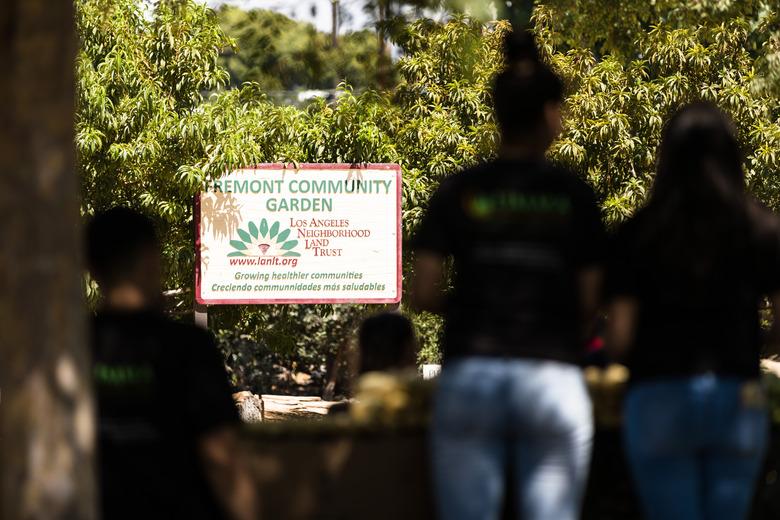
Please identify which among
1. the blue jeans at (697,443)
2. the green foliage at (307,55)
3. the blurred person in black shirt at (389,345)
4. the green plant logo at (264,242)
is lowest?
the blue jeans at (697,443)

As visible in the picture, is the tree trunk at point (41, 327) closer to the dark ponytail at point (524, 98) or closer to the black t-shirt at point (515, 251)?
the black t-shirt at point (515, 251)

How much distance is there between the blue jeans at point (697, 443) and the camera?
344 cm

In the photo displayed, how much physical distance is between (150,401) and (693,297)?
1.40 meters

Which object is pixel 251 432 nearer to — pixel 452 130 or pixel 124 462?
pixel 124 462

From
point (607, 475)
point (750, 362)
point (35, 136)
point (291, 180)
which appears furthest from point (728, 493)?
point (291, 180)

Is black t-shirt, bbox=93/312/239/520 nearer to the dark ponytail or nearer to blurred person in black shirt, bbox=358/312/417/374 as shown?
the dark ponytail

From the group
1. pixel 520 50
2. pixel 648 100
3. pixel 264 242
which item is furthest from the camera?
pixel 648 100

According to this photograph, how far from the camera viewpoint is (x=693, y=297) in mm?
3494

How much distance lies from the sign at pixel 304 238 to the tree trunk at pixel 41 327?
13580mm

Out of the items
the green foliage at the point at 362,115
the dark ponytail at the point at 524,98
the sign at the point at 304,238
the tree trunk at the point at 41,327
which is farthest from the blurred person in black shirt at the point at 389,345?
the sign at the point at 304,238

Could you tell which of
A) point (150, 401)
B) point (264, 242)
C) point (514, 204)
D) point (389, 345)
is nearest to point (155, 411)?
point (150, 401)

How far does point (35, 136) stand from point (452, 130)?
1488cm

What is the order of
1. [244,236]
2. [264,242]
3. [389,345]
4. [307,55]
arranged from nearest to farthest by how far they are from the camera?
[389,345] → [307,55] → [244,236] → [264,242]

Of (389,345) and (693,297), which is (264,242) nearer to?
(389,345)
